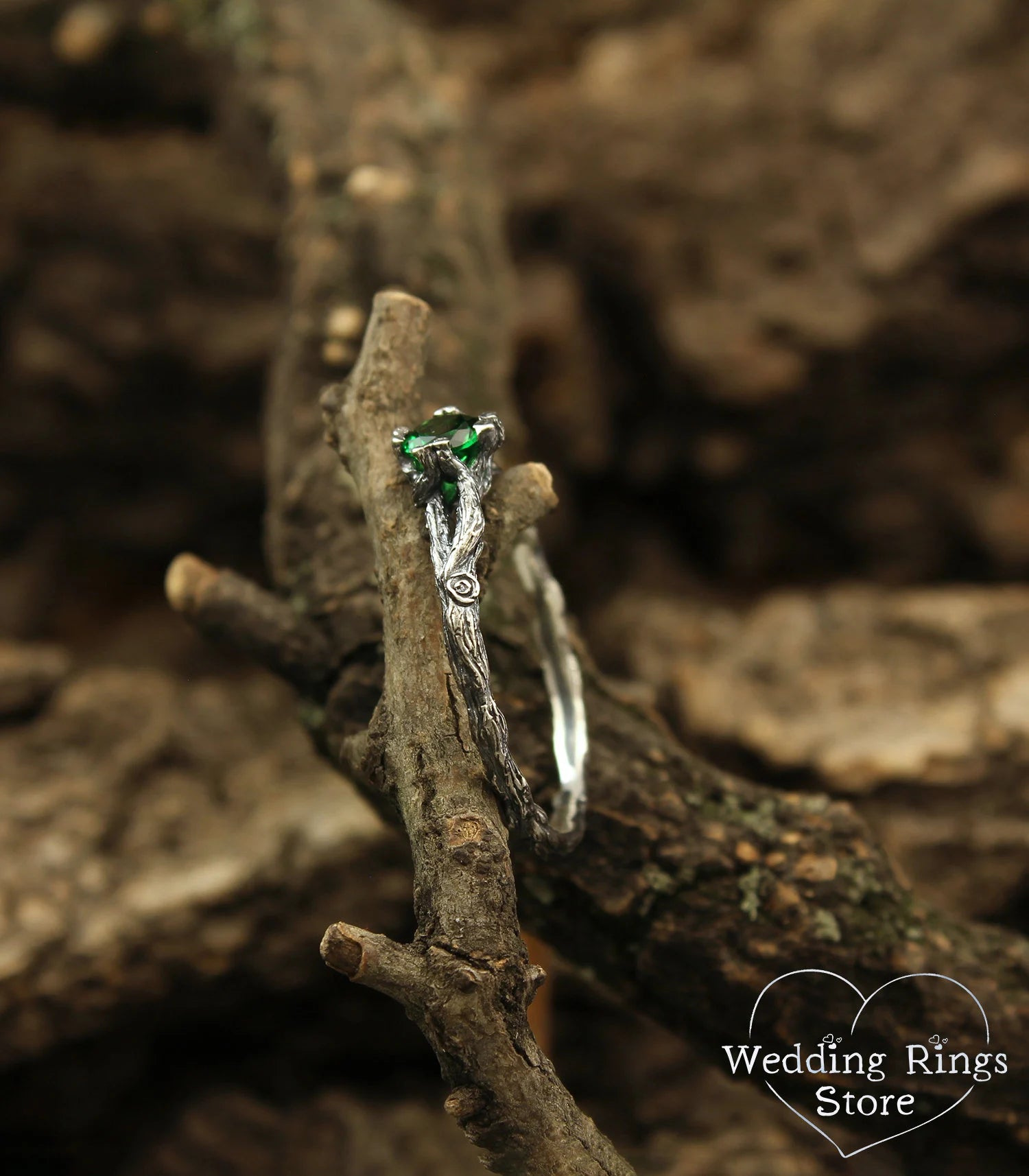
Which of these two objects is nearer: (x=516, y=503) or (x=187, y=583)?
(x=516, y=503)

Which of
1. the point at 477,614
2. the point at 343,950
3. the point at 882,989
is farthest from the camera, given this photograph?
the point at 882,989

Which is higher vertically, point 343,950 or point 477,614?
point 477,614

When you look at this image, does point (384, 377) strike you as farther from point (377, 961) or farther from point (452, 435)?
point (377, 961)

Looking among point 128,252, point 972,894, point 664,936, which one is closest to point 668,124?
point 128,252

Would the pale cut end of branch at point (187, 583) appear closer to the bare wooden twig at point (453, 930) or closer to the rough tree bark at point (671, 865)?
the rough tree bark at point (671, 865)

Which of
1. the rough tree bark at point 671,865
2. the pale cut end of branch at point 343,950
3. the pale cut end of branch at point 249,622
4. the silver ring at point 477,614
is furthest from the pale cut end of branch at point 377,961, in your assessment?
the pale cut end of branch at point 249,622

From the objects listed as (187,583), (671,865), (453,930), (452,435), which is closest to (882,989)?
(671,865)

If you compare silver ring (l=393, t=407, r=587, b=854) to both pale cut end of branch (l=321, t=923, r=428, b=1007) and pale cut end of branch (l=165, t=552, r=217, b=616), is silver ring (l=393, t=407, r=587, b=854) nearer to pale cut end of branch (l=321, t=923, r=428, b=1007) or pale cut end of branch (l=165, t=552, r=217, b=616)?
pale cut end of branch (l=321, t=923, r=428, b=1007)

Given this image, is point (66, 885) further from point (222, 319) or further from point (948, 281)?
point (948, 281)
